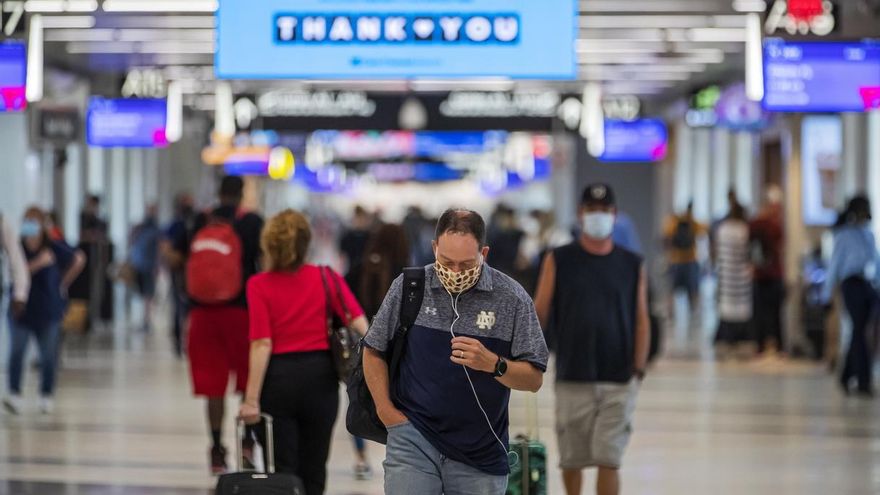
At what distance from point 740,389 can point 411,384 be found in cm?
1053

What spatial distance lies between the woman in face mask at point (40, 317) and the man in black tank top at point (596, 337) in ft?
21.6

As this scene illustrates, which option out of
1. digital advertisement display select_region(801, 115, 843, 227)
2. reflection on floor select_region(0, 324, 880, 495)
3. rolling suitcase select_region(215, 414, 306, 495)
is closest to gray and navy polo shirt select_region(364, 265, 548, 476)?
rolling suitcase select_region(215, 414, 306, 495)

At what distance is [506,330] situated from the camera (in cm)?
520

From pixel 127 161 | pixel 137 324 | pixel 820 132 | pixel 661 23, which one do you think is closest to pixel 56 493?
pixel 661 23

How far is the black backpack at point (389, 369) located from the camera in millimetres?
5234


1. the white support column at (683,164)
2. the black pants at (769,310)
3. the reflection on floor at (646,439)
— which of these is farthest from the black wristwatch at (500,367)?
the white support column at (683,164)

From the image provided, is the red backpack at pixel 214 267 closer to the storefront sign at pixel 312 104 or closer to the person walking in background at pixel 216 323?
the person walking in background at pixel 216 323

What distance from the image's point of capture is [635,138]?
2362 centimetres

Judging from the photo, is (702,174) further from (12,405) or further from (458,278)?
(458,278)

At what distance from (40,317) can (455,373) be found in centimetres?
854

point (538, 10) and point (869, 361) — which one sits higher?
point (538, 10)

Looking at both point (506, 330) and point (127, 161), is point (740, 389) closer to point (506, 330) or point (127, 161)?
point (506, 330)

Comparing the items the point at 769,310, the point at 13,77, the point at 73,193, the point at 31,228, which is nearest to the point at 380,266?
the point at 13,77

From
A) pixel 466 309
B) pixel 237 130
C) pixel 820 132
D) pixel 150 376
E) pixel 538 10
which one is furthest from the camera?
pixel 237 130
